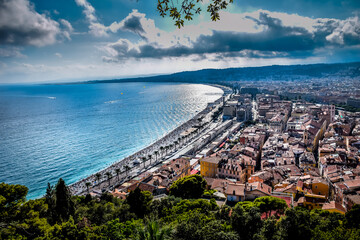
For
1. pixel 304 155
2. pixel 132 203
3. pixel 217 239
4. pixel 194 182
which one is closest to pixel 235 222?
pixel 217 239

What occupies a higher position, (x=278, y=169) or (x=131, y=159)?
(x=278, y=169)

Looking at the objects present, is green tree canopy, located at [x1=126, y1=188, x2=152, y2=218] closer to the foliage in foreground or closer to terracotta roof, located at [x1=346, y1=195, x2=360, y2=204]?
the foliage in foreground

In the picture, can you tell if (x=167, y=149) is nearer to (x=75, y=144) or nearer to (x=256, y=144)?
(x=256, y=144)

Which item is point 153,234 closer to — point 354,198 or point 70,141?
point 354,198

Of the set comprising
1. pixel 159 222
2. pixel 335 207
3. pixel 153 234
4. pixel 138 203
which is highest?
pixel 153 234

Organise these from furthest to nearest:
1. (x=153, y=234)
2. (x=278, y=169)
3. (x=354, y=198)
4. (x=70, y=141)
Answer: (x=70, y=141) → (x=278, y=169) → (x=354, y=198) → (x=153, y=234)

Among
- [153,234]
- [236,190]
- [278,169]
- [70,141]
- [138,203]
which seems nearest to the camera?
[153,234]

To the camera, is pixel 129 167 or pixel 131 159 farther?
pixel 131 159

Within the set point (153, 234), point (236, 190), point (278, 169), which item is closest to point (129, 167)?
point (236, 190)
